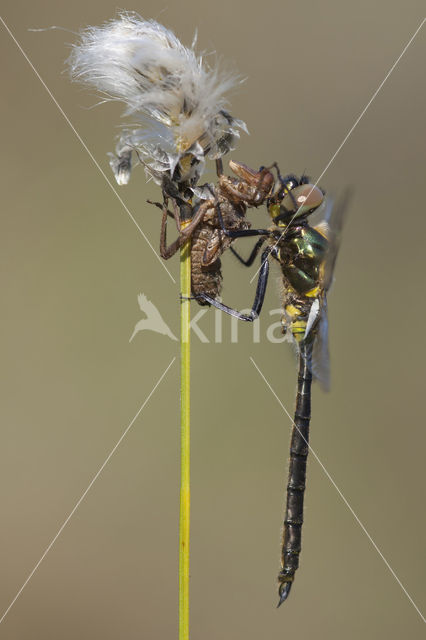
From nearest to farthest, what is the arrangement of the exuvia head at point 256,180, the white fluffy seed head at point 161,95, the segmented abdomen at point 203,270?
the white fluffy seed head at point 161,95 → the segmented abdomen at point 203,270 → the exuvia head at point 256,180

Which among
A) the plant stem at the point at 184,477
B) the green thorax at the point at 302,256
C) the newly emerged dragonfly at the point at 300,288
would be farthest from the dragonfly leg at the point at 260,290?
the plant stem at the point at 184,477

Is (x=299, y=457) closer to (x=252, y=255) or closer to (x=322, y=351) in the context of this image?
(x=322, y=351)

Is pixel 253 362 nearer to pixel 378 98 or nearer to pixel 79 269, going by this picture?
pixel 79 269

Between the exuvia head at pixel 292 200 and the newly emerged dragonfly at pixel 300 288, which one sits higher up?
the exuvia head at pixel 292 200

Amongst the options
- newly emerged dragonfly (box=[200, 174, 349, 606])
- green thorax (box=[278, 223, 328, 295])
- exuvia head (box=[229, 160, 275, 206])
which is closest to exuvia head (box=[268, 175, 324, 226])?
newly emerged dragonfly (box=[200, 174, 349, 606])

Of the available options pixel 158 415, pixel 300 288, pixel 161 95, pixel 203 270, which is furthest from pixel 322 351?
pixel 158 415

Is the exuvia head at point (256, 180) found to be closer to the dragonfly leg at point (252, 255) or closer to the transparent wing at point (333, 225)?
the dragonfly leg at point (252, 255)

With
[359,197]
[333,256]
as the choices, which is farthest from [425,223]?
[333,256]

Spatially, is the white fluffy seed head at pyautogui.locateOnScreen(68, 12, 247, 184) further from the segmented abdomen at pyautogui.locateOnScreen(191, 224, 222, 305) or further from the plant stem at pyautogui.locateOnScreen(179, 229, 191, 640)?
the plant stem at pyautogui.locateOnScreen(179, 229, 191, 640)

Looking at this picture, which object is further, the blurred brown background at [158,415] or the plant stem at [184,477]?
the blurred brown background at [158,415]
